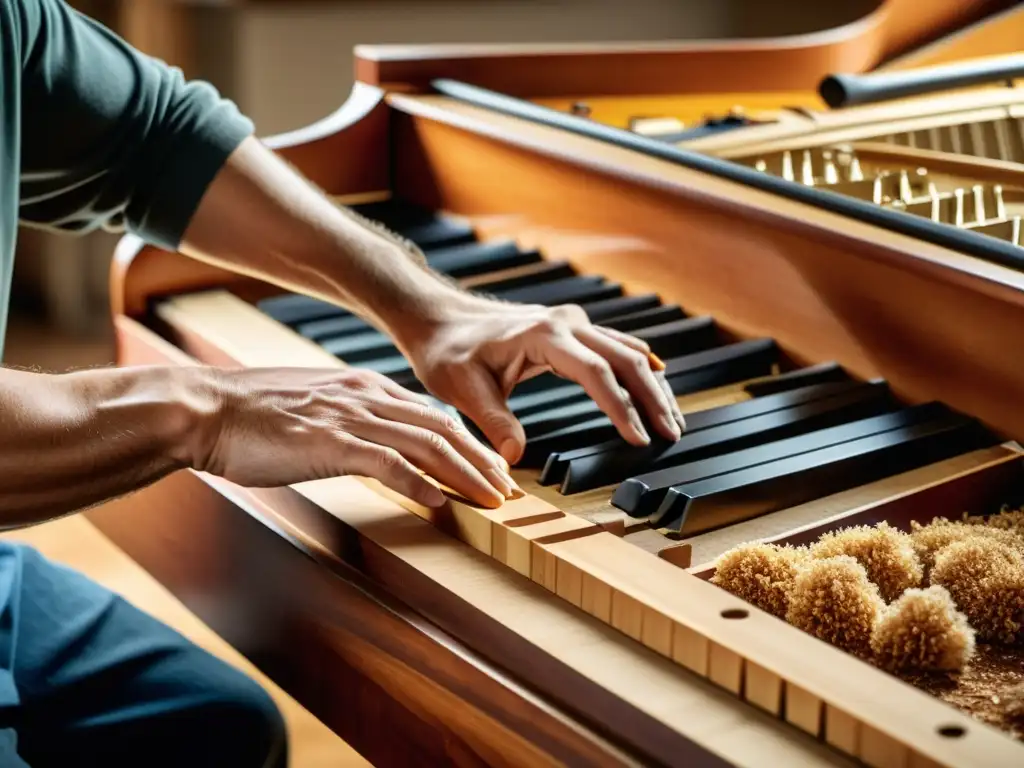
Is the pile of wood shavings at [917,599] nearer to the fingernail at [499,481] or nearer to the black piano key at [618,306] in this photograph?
the fingernail at [499,481]

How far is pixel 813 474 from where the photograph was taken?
3.62ft

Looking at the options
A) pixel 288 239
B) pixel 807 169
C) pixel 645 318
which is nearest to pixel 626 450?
pixel 645 318

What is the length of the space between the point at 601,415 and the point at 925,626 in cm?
45

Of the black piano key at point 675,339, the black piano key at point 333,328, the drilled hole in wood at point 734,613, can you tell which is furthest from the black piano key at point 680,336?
the drilled hole in wood at point 734,613

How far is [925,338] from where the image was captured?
123 cm

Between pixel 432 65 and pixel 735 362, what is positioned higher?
pixel 432 65

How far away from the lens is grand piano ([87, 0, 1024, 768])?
84 cm

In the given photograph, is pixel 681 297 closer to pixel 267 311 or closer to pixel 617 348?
pixel 617 348

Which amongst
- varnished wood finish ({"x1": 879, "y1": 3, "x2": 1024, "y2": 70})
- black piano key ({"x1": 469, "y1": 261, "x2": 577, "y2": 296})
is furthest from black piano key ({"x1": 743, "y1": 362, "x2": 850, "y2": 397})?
varnished wood finish ({"x1": 879, "y1": 3, "x2": 1024, "y2": 70})

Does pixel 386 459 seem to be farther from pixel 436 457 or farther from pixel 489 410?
pixel 489 410

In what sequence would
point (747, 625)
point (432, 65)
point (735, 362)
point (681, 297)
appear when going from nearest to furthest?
point (747, 625) < point (735, 362) < point (681, 297) < point (432, 65)

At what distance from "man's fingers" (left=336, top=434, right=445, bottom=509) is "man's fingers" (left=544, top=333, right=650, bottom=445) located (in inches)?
8.1

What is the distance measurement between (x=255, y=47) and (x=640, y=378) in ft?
9.89

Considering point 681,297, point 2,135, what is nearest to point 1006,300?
point 681,297
